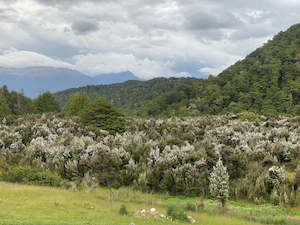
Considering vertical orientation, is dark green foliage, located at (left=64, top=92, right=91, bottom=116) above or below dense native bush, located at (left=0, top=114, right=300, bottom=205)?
above

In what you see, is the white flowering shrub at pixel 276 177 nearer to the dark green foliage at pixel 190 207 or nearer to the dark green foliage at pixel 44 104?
the dark green foliage at pixel 190 207

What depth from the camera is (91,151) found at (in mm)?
24453

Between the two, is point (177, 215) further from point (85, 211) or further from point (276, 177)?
point (276, 177)

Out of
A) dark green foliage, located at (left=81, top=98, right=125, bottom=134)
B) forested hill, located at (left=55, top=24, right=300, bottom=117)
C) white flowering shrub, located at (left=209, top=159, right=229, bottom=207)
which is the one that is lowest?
white flowering shrub, located at (left=209, top=159, right=229, bottom=207)

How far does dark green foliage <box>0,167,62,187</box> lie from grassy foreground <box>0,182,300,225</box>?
10.6 feet

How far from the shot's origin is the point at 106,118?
3631cm

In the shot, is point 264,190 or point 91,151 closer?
point 264,190

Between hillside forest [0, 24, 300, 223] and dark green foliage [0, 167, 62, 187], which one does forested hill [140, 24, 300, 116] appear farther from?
dark green foliage [0, 167, 62, 187]

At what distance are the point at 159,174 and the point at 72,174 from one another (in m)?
6.70

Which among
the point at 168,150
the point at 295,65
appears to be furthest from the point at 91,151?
the point at 295,65

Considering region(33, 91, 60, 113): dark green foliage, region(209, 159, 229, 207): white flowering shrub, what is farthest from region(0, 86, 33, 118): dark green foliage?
region(209, 159, 229, 207): white flowering shrub

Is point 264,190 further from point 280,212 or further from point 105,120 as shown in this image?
point 105,120

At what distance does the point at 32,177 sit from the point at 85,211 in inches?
343

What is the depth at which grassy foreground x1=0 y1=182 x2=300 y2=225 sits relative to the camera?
11375 millimetres
